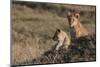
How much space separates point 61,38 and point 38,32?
11.7 inches

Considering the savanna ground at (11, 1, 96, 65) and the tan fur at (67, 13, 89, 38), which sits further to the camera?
the tan fur at (67, 13, 89, 38)

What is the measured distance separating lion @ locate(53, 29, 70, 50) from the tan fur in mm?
93

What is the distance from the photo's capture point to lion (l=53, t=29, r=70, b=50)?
2.47 m

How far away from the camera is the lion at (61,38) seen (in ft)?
8.10

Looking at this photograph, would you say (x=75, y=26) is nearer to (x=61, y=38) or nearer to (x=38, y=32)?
(x=61, y=38)

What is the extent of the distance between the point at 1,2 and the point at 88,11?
1083 millimetres

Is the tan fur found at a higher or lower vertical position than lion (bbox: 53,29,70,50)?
higher

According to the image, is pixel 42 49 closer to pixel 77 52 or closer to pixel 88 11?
pixel 77 52

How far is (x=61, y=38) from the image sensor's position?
2.49 meters

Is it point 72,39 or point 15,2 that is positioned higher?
point 15,2

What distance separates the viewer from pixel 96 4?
268 centimetres

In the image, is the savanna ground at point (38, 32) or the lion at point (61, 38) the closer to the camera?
the savanna ground at point (38, 32)

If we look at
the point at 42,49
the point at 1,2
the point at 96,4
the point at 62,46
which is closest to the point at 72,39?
the point at 62,46

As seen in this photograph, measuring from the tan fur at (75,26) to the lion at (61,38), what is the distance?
0.09 meters
